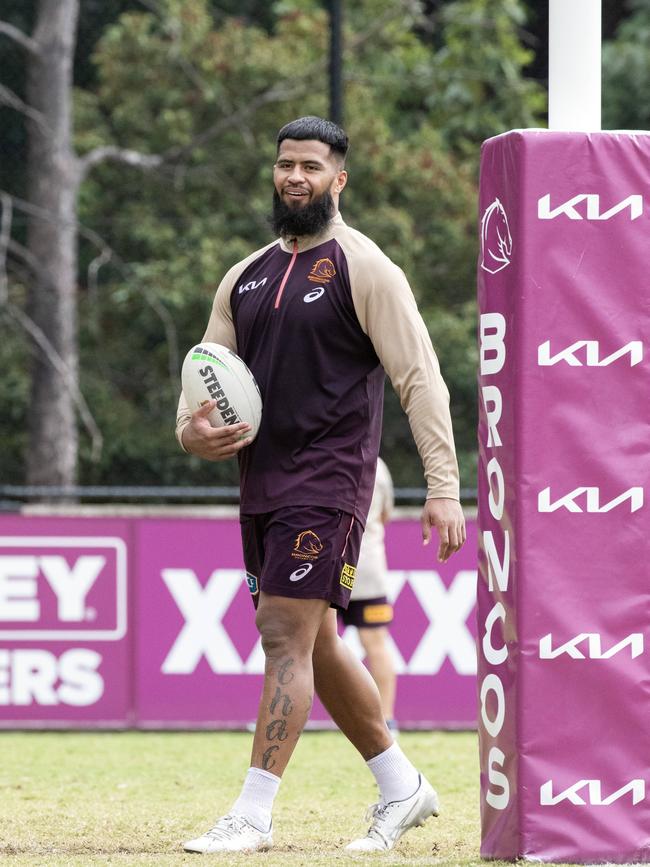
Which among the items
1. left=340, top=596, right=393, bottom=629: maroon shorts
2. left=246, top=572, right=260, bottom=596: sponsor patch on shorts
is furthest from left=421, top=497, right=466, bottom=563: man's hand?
left=340, top=596, right=393, bottom=629: maroon shorts

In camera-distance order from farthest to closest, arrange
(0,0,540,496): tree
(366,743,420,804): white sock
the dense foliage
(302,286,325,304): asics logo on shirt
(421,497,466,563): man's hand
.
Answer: (0,0,540,496): tree, the dense foliage, (366,743,420,804): white sock, (302,286,325,304): asics logo on shirt, (421,497,466,563): man's hand

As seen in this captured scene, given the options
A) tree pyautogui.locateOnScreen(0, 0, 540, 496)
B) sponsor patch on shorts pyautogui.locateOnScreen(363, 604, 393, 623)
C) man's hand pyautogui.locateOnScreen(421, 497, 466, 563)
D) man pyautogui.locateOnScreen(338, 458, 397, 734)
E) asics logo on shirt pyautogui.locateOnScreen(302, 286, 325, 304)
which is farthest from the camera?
tree pyautogui.locateOnScreen(0, 0, 540, 496)

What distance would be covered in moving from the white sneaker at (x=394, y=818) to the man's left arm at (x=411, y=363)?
88 centimetres

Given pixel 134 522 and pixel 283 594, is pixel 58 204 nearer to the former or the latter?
pixel 134 522

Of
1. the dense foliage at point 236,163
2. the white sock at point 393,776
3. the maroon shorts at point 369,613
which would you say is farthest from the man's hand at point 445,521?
the dense foliage at point 236,163

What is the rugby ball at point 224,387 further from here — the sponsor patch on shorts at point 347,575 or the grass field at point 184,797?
the grass field at point 184,797

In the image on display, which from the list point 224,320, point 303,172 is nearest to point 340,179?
point 303,172

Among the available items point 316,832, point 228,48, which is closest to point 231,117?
point 228,48

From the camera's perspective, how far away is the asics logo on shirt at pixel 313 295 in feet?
17.1

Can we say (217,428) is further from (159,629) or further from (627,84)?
(627,84)

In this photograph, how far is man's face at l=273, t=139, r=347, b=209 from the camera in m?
5.30

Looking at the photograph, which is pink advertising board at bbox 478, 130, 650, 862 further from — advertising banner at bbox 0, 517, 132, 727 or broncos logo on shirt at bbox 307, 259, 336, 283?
Answer: advertising banner at bbox 0, 517, 132, 727

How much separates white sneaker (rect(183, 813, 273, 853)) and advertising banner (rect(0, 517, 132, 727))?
18.6 ft

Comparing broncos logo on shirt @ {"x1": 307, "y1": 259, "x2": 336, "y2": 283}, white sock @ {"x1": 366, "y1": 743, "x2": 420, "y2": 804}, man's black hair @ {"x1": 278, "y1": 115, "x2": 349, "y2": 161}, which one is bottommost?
white sock @ {"x1": 366, "y1": 743, "x2": 420, "y2": 804}
